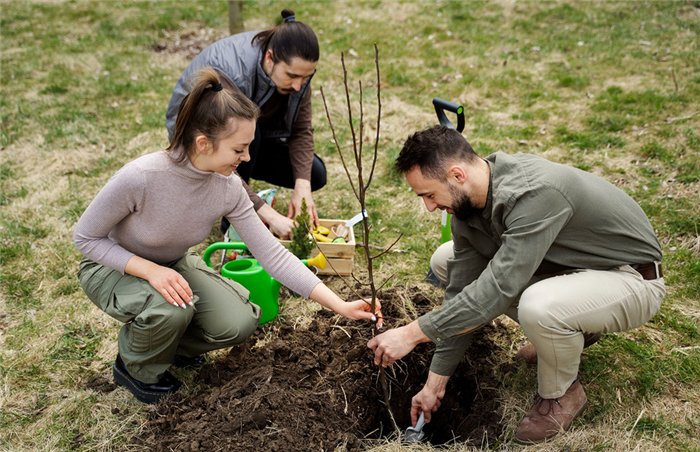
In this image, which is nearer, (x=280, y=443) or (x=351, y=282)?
(x=280, y=443)

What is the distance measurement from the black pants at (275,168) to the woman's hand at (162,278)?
1532 mm

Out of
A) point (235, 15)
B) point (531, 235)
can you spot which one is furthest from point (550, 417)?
point (235, 15)

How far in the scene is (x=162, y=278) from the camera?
2.39m

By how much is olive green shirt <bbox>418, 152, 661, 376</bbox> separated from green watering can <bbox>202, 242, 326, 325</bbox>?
0.99m

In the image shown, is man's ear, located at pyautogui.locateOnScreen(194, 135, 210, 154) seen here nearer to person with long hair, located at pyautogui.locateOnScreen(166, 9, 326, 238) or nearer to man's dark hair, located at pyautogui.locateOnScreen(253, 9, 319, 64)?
person with long hair, located at pyautogui.locateOnScreen(166, 9, 326, 238)

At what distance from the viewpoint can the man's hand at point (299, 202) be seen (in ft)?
11.9

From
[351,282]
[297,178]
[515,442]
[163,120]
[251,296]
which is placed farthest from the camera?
[163,120]

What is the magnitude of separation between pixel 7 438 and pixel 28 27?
29.8 ft

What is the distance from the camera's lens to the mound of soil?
2.26 m

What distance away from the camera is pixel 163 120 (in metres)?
5.99

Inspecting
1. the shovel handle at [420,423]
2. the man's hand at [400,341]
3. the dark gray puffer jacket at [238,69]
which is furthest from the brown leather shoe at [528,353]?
the dark gray puffer jacket at [238,69]

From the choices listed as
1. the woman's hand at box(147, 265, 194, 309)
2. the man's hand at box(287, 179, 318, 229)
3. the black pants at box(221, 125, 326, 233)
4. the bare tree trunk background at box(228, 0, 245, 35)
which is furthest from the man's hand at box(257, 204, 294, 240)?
the bare tree trunk background at box(228, 0, 245, 35)

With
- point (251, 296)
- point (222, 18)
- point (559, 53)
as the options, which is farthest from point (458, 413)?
point (222, 18)

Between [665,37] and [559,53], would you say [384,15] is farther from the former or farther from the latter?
[665,37]
